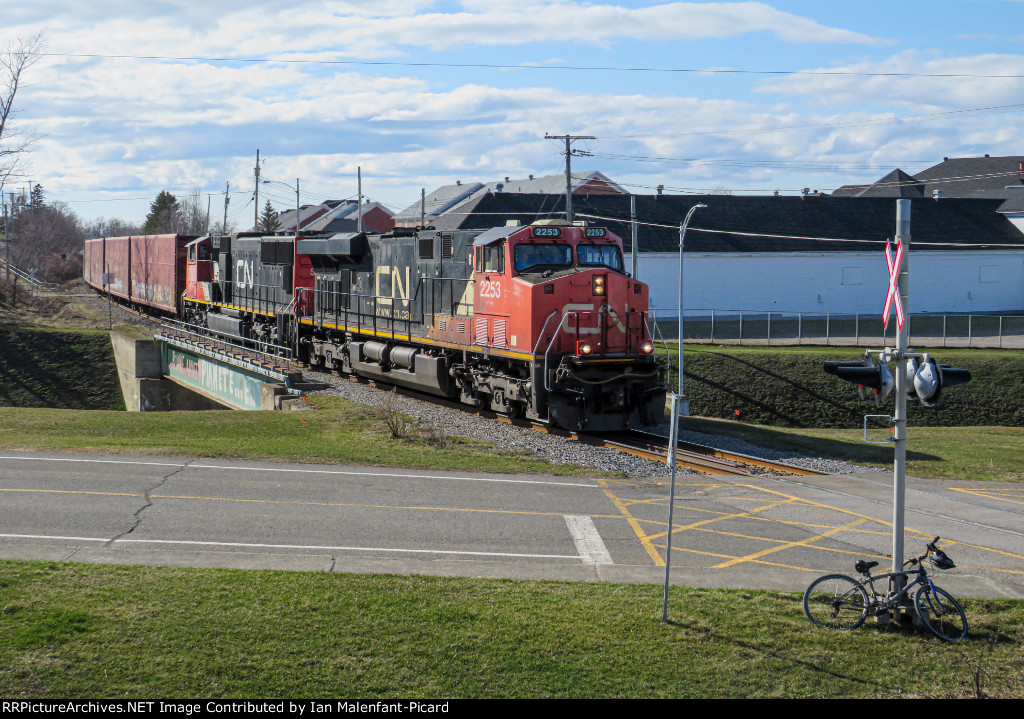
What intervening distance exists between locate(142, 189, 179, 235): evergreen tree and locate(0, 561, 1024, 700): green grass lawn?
119203 mm

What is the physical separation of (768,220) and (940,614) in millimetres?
54120

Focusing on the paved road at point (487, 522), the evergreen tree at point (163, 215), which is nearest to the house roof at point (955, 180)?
the paved road at point (487, 522)

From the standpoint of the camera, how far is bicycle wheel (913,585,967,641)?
879cm

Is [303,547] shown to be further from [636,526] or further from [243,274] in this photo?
[243,274]

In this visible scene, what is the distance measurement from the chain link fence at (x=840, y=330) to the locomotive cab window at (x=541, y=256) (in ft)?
54.4

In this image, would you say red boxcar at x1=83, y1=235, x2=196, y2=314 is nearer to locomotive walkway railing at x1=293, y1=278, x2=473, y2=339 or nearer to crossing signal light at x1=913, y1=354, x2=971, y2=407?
locomotive walkway railing at x1=293, y1=278, x2=473, y2=339

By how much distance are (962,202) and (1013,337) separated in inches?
1134

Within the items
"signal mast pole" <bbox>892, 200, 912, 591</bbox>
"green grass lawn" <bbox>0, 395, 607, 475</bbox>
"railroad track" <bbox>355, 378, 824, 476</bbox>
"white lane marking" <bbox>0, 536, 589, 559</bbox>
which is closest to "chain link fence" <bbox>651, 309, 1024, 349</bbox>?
"railroad track" <bbox>355, 378, 824, 476</bbox>

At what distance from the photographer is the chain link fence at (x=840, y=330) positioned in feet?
134

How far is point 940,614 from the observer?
29.3 feet

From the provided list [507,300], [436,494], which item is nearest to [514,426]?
[507,300]

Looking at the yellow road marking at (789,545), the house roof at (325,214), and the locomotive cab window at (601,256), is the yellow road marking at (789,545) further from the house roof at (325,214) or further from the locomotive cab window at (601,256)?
the house roof at (325,214)

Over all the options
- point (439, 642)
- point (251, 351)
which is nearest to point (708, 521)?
point (439, 642)
